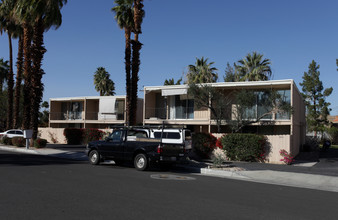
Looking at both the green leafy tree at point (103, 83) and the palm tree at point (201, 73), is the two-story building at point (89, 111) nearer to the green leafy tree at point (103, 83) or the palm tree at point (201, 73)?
the palm tree at point (201, 73)

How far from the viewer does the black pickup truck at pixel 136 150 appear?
537 inches

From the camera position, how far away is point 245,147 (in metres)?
19.1

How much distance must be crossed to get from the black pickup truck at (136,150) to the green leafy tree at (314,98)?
3767 centimetres

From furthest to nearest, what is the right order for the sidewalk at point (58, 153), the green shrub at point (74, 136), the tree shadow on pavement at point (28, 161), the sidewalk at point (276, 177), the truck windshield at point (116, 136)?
the green shrub at point (74, 136), the sidewalk at point (58, 153), the truck windshield at point (116, 136), the tree shadow on pavement at point (28, 161), the sidewalk at point (276, 177)

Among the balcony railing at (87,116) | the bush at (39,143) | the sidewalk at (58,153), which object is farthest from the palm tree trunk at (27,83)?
the balcony railing at (87,116)

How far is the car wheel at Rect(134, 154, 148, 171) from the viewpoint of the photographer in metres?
13.7

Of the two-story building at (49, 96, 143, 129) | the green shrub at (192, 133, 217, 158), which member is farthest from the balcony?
the green shrub at (192, 133, 217, 158)

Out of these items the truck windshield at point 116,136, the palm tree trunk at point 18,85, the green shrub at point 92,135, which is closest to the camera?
the truck windshield at point 116,136

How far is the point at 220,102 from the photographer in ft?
72.2

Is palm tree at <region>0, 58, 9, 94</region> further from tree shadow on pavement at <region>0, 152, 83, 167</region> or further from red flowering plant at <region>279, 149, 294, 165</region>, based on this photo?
red flowering plant at <region>279, 149, 294, 165</region>

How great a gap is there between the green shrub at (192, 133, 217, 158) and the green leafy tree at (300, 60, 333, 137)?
30.8m

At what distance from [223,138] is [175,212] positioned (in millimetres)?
13689

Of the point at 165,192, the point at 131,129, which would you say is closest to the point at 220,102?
the point at 131,129

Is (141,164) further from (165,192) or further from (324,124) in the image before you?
(324,124)
